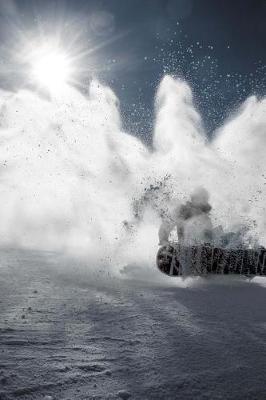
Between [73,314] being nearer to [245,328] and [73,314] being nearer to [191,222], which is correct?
[245,328]

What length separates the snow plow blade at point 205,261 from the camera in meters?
12.7

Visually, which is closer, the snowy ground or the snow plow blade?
the snowy ground

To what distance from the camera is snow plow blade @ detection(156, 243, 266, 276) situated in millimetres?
12680

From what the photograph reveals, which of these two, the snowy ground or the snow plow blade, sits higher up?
the snow plow blade

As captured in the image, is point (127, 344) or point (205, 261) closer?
point (127, 344)

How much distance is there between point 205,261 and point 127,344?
27.0 ft

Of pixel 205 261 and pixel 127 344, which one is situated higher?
pixel 205 261

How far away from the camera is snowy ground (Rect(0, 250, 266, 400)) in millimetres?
3779

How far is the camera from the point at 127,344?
506 cm

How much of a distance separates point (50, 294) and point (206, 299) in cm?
340

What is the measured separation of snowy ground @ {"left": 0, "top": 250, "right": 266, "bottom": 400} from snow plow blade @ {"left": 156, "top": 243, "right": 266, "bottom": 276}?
11.3 feet

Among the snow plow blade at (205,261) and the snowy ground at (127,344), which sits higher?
the snow plow blade at (205,261)

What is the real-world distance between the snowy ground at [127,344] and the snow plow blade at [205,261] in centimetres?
343

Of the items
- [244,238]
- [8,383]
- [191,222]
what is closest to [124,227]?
[191,222]
